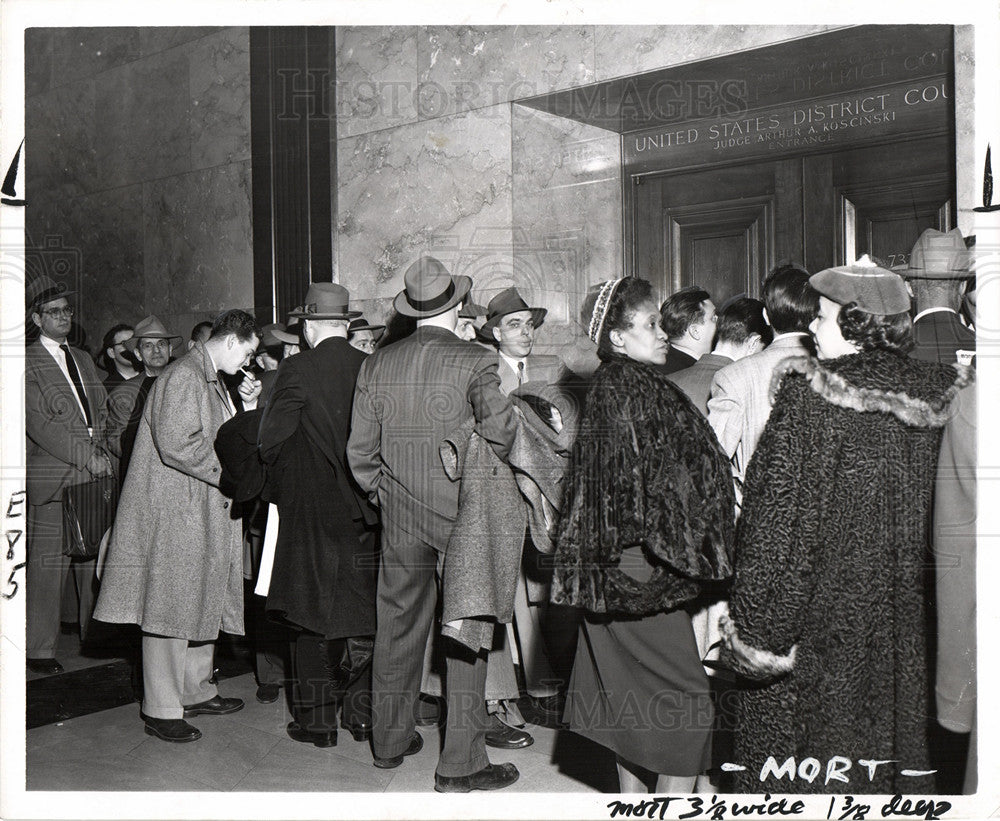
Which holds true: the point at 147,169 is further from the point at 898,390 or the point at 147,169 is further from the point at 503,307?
the point at 898,390

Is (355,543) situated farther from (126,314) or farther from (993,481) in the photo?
(126,314)

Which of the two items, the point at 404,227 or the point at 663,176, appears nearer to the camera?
the point at 663,176

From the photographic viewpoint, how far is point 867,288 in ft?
8.55

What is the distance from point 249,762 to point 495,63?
407 centimetres

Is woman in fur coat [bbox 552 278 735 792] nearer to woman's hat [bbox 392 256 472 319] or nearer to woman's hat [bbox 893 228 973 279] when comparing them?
woman's hat [bbox 392 256 472 319]

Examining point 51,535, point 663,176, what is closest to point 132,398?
point 51,535

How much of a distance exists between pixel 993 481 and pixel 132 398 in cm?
404

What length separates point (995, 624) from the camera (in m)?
2.97

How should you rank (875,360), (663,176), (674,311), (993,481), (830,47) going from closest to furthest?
(875,360), (993,481), (674,311), (830,47), (663,176)

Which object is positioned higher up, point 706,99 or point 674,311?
point 706,99

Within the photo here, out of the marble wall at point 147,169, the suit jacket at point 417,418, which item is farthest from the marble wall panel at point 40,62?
the suit jacket at point 417,418

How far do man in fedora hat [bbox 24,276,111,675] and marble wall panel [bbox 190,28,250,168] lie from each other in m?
2.00

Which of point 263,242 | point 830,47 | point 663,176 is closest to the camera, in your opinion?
point 830,47

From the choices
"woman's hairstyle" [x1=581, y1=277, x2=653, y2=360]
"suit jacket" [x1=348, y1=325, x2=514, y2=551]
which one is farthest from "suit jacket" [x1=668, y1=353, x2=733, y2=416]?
"suit jacket" [x1=348, y1=325, x2=514, y2=551]
